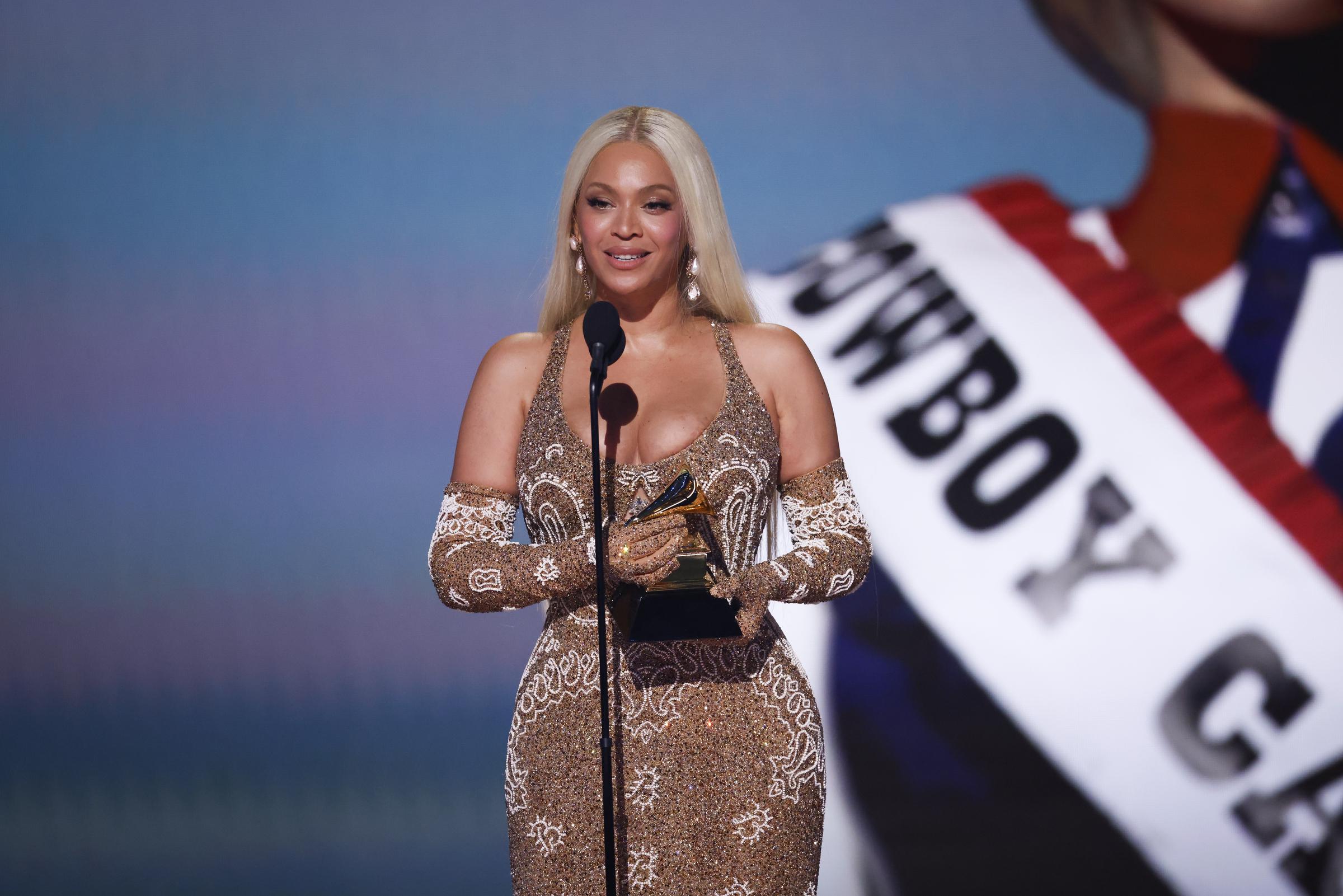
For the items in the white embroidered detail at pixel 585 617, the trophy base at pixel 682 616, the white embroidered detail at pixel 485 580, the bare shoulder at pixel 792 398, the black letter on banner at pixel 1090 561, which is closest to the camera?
the trophy base at pixel 682 616

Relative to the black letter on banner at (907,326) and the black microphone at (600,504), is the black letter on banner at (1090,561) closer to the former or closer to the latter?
the black letter on banner at (907,326)

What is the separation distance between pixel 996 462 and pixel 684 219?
1909mm

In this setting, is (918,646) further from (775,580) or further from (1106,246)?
(775,580)

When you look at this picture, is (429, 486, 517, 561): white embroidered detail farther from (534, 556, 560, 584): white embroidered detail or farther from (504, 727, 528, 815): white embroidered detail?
(504, 727, 528, 815): white embroidered detail

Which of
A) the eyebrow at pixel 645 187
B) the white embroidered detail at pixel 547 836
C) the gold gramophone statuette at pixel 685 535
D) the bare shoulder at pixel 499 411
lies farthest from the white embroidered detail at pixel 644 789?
the eyebrow at pixel 645 187

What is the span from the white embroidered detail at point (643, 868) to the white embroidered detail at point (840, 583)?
1.42 ft

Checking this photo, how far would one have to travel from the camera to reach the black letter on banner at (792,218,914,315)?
144 inches

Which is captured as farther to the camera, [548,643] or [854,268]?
[854,268]

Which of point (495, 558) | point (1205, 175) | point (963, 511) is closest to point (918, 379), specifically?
point (963, 511)

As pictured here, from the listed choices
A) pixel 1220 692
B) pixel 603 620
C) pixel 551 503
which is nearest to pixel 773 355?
pixel 551 503

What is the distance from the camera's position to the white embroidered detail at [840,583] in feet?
5.99

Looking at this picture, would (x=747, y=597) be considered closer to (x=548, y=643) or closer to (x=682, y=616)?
(x=682, y=616)

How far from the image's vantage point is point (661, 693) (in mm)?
1843

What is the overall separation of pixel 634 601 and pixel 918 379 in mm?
2129
